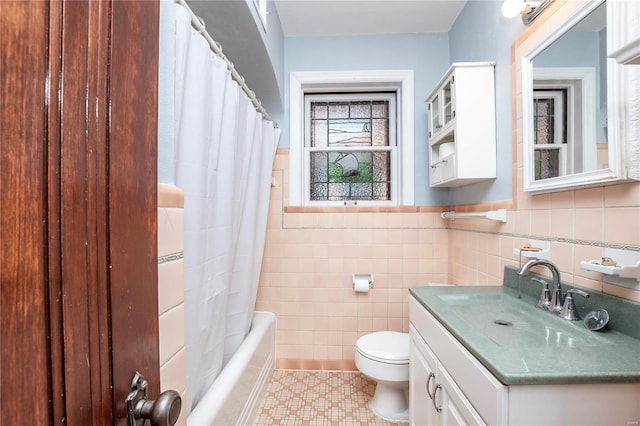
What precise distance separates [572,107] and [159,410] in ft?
4.98

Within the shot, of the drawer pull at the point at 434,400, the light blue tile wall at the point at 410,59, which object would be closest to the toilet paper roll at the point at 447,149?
the light blue tile wall at the point at 410,59

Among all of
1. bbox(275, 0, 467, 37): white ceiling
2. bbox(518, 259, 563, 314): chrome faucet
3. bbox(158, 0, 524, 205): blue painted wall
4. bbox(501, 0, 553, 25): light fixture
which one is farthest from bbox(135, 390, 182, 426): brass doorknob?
bbox(275, 0, 467, 37): white ceiling

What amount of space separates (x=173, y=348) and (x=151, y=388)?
315mm

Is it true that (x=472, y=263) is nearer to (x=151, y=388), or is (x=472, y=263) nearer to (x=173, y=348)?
(x=173, y=348)

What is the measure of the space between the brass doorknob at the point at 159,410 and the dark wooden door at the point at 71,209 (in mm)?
33

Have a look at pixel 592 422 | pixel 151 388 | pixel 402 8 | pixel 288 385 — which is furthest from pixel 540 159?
pixel 288 385

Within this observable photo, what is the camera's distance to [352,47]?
2.36m

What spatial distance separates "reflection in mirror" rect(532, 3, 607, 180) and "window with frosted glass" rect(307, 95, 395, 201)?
1234 mm

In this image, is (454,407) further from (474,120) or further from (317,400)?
(474,120)

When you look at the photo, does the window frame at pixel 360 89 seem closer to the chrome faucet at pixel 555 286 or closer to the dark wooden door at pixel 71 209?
the chrome faucet at pixel 555 286

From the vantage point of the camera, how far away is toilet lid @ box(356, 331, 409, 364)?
1729mm

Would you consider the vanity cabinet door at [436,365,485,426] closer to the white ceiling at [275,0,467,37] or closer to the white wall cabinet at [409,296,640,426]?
the white wall cabinet at [409,296,640,426]

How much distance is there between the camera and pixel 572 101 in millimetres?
1160

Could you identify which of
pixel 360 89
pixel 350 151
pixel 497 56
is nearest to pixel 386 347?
pixel 350 151
